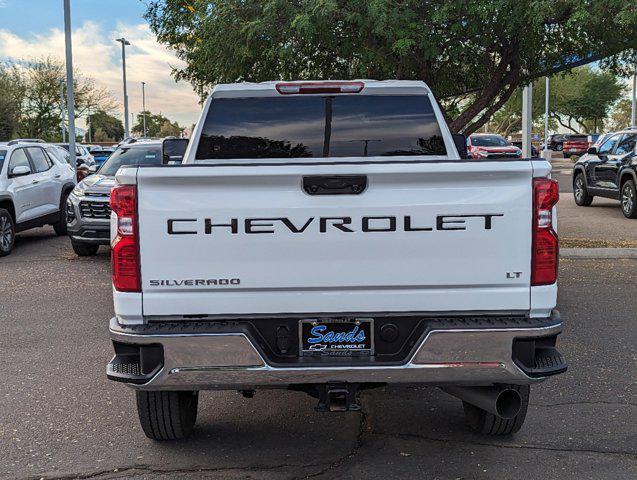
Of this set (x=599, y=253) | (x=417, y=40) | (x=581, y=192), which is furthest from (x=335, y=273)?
(x=581, y=192)

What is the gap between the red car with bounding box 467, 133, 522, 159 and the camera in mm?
28194

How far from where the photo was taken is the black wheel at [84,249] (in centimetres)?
1167

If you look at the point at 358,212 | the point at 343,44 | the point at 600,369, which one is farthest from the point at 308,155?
the point at 343,44

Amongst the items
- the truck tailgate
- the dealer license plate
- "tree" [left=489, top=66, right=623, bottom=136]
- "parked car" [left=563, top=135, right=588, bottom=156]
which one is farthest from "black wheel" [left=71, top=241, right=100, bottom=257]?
"tree" [left=489, top=66, right=623, bottom=136]

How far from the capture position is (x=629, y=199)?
15.0 meters

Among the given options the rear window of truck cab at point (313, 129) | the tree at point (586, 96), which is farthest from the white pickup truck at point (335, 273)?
the tree at point (586, 96)

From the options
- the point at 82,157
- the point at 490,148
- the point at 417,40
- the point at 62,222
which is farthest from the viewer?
the point at 490,148

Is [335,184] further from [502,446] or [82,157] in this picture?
[82,157]

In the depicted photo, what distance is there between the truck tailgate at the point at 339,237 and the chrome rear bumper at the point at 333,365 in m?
0.13

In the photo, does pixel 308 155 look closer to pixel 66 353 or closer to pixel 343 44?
pixel 66 353

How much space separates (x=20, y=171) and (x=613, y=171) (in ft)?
38.7

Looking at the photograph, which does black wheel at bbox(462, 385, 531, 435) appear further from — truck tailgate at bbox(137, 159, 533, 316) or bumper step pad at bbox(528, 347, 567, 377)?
truck tailgate at bbox(137, 159, 533, 316)

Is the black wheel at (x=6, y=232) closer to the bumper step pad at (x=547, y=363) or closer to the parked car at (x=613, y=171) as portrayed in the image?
the bumper step pad at (x=547, y=363)

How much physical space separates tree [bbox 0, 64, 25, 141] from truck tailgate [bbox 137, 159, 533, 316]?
58.2 meters
